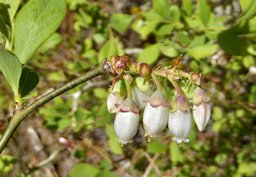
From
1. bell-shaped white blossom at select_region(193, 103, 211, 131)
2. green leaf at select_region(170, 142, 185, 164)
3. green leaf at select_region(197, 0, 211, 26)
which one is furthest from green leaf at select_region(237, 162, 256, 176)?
bell-shaped white blossom at select_region(193, 103, 211, 131)

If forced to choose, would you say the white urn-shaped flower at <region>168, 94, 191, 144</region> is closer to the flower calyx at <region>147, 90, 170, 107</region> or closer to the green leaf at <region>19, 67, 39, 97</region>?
the flower calyx at <region>147, 90, 170, 107</region>

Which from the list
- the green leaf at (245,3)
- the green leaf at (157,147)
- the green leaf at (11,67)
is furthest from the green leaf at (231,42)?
the green leaf at (157,147)

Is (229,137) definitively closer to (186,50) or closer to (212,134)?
(212,134)

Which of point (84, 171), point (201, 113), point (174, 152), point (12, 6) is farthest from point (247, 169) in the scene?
point (12, 6)

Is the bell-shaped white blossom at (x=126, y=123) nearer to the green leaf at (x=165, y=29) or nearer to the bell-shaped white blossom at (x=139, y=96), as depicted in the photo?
the bell-shaped white blossom at (x=139, y=96)

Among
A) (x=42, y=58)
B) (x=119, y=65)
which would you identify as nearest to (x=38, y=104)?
(x=119, y=65)

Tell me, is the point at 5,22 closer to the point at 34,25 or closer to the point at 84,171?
the point at 34,25
